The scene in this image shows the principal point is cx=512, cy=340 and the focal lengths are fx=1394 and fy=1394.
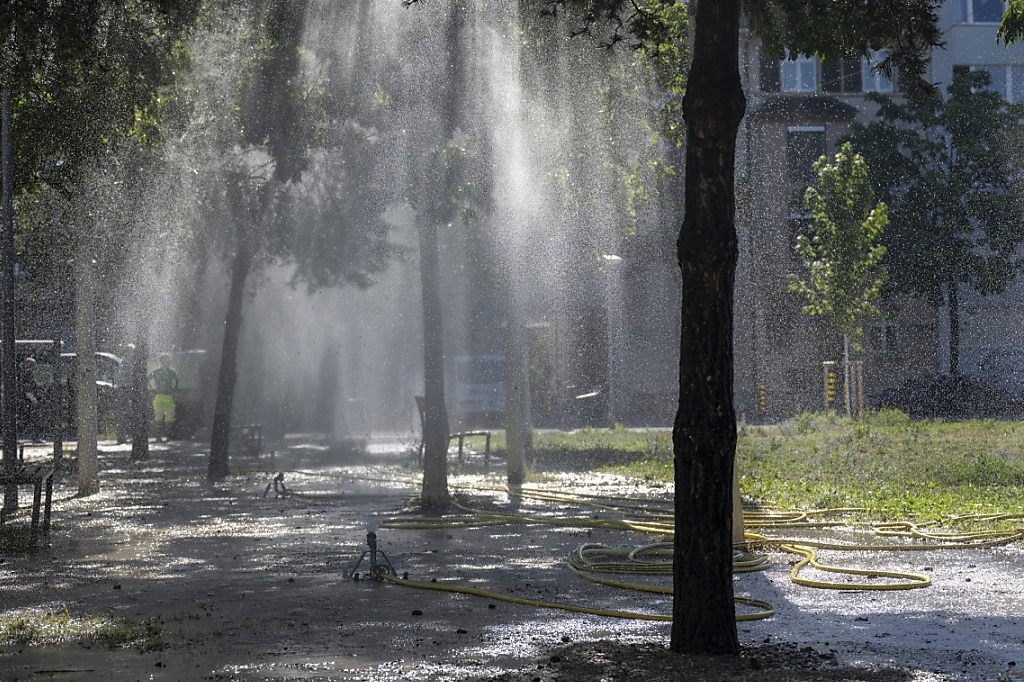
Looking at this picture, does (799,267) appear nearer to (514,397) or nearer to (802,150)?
(802,150)

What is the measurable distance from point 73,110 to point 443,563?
794 centimetres

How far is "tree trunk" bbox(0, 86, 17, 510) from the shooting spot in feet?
57.8

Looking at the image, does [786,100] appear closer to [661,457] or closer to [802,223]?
[802,223]

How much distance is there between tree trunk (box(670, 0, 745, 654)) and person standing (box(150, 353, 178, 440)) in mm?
33024

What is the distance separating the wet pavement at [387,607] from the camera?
7281 mm

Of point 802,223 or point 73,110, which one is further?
point 802,223

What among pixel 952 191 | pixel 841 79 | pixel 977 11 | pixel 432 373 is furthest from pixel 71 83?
pixel 977 11

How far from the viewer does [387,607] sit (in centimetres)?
923

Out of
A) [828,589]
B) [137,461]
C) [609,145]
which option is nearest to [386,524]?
[828,589]

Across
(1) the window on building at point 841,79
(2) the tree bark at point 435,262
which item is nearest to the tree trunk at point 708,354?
(2) the tree bark at point 435,262

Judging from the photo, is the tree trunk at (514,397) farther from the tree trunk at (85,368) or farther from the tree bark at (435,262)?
the tree trunk at (85,368)

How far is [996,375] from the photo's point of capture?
48.6m

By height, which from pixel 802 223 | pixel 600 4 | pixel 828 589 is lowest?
pixel 828 589

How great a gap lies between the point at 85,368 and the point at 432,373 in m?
5.47
